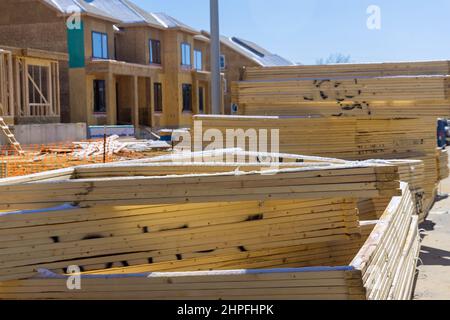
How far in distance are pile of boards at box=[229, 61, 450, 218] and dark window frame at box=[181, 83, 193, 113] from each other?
27.7 m

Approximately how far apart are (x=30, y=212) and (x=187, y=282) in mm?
1634

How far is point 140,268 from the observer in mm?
6750

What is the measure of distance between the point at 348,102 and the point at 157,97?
27790mm

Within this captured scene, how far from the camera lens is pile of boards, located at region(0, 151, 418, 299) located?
5703 millimetres

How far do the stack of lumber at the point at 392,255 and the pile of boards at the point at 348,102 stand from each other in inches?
106

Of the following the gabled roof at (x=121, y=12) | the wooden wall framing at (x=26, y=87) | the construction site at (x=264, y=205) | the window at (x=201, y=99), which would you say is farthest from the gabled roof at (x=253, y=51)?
the construction site at (x=264, y=205)

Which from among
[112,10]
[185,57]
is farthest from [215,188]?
[185,57]

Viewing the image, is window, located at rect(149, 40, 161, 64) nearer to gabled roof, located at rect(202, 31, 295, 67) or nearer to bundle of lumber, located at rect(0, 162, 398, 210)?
gabled roof, located at rect(202, 31, 295, 67)

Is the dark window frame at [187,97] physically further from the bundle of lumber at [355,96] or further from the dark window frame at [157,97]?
the bundle of lumber at [355,96]

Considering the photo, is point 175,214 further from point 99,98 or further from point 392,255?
point 99,98

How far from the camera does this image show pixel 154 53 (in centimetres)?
3950

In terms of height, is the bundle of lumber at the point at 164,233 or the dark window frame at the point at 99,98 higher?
the dark window frame at the point at 99,98

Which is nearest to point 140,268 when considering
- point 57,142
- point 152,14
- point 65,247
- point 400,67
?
point 65,247

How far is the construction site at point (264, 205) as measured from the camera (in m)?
5.90
